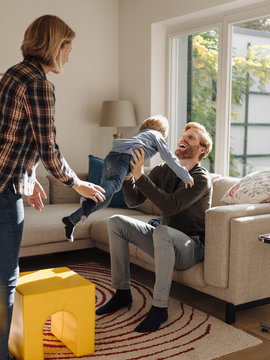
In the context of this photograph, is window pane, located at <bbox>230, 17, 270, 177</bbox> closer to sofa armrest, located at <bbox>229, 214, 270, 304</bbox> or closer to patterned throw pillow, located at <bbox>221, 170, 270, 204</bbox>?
patterned throw pillow, located at <bbox>221, 170, 270, 204</bbox>

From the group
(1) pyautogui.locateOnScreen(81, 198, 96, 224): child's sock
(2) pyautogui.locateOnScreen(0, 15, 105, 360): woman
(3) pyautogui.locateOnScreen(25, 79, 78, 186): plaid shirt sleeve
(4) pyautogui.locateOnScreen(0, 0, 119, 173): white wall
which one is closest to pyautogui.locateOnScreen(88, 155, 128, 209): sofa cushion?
(4) pyautogui.locateOnScreen(0, 0, 119, 173): white wall

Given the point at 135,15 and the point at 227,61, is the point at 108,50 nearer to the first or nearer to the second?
the point at 135,15

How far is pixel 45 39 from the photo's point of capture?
1.76 metres

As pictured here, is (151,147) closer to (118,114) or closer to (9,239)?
(9,239)

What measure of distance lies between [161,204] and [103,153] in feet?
8.48

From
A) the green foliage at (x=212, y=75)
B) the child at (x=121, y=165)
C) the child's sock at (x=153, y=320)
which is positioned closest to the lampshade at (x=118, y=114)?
the green foliage at (x=212, y=75)

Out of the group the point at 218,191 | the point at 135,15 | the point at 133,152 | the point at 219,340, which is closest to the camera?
the point at 219,340

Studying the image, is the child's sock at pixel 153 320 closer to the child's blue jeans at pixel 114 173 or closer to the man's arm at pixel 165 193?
the man's arm at pixel 165 193

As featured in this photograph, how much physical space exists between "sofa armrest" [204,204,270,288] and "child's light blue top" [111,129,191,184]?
0.25 meters

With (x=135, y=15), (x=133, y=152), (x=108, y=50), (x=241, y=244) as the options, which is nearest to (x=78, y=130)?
(x=108, y=50)

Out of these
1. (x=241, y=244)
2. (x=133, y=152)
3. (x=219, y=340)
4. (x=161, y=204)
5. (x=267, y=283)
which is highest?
(x=133, y=152)

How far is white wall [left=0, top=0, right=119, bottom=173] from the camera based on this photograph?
485 cm

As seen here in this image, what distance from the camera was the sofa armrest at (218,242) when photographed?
2574 mm

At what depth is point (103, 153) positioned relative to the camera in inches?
204
